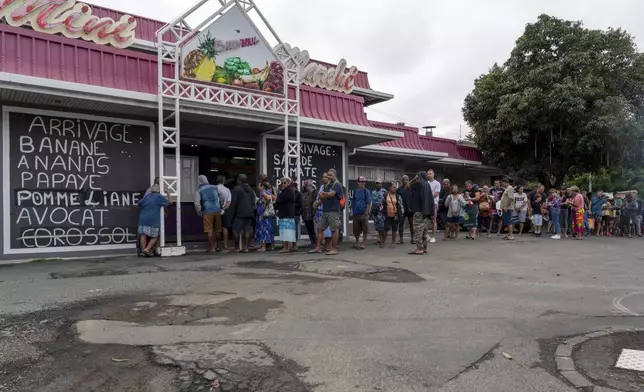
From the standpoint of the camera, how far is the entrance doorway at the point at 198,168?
13.1 meters

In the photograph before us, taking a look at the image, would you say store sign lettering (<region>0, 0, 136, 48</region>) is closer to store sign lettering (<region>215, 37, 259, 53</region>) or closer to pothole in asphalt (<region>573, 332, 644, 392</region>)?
store sign lettering (<region>215, 37, 259, 53</region>)

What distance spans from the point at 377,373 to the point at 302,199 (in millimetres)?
7734

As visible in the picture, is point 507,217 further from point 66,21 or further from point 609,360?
point 66,21

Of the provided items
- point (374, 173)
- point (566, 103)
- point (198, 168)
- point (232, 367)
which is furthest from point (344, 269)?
point (566, 103)

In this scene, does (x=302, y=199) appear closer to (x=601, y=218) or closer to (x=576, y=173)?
(x=601, y=218)

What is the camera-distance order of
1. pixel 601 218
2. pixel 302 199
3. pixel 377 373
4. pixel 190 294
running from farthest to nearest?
pixel 601 218, pixel 302 199, pixel 190 294, pixel 377 373

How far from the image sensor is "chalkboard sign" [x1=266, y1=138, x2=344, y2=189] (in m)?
13.0

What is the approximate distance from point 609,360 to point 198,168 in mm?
12346

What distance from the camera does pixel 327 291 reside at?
20.5ft

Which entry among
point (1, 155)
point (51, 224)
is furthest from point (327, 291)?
point (1, 155)

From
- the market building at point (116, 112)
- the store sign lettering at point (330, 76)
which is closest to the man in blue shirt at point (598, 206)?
the market building at point (116, 112)

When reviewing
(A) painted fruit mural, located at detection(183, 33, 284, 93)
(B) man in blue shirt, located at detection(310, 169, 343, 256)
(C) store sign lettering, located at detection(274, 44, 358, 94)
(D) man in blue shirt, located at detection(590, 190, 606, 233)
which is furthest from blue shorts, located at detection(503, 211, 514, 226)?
(A) painted fruit mural, located at detection(183, 33, 284, 93)

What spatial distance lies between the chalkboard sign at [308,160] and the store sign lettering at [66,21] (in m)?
4.49

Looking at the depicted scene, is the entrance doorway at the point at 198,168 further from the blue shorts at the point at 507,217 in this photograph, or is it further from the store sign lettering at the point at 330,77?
the blue shorts at the point at 507,217
